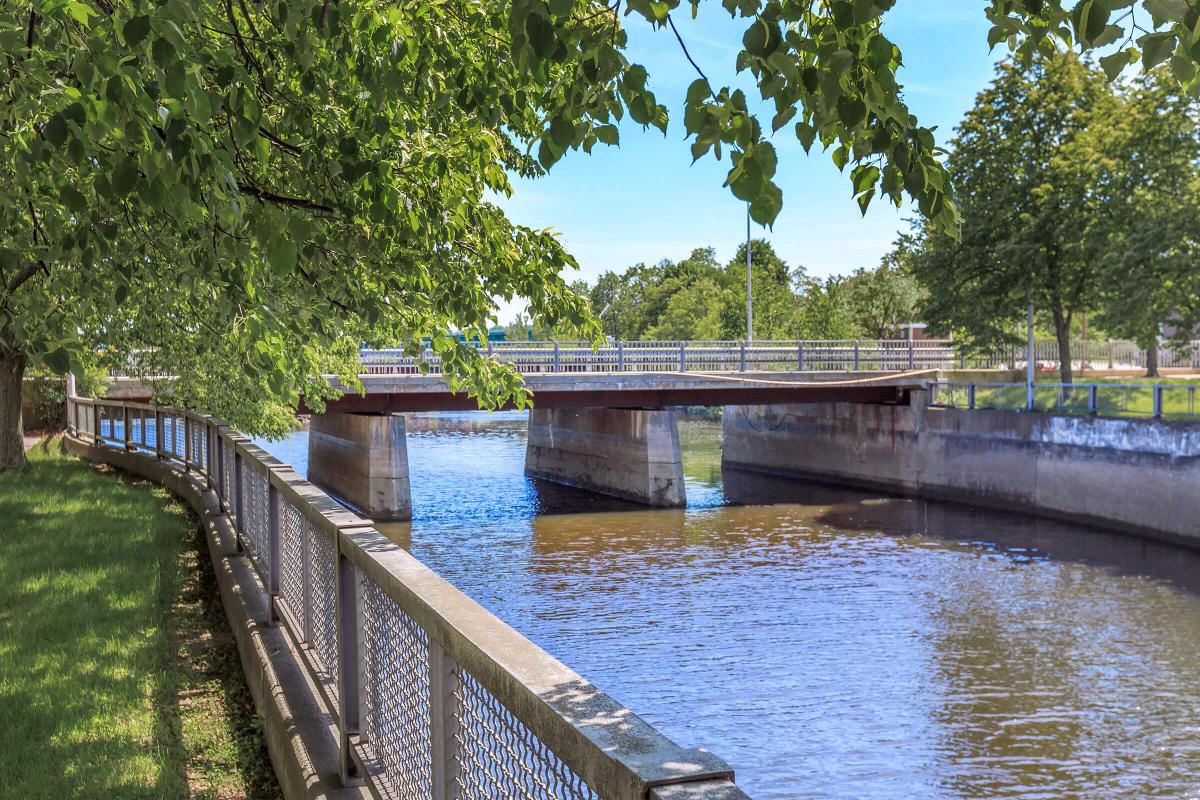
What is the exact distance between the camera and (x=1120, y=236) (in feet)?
121

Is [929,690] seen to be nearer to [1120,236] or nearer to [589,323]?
[589,323]

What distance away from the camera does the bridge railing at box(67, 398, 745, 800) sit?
2.07 meters

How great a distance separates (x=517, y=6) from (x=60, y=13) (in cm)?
187

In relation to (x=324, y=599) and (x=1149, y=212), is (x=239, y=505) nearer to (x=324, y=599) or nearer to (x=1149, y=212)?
(x=324, y=599)

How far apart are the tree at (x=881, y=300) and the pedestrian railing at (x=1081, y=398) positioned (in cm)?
3817

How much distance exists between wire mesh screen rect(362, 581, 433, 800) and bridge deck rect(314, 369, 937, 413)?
29.5 m

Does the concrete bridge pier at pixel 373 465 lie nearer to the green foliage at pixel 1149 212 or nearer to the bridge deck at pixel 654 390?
the bridge deck at pixel 654 390

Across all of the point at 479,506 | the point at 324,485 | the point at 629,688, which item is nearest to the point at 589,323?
the point at 629,688

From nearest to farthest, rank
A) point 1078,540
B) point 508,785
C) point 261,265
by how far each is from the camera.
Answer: point 508,785 → point 261,265 → point 1078,540

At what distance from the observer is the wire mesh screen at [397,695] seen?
11.8 ft

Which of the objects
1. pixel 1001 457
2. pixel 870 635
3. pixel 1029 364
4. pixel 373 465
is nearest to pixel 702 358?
pixel 1001 457

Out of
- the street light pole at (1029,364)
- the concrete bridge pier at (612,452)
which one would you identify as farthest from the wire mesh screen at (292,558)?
the street light pole at (1029,364)

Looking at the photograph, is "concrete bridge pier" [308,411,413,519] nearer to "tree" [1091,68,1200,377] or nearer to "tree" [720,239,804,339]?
"tree" [1091,68,1200,377]

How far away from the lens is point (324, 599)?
5.35 m
